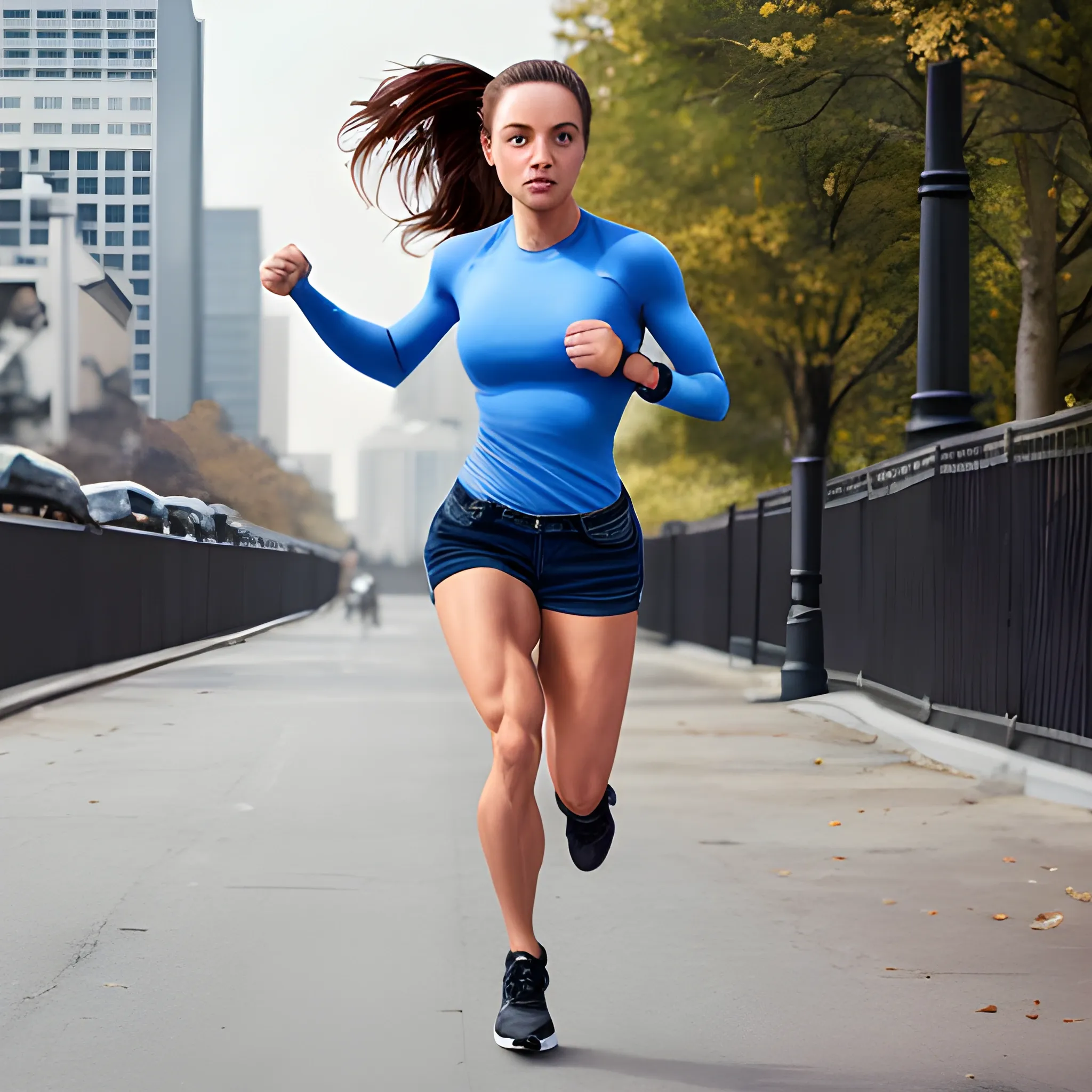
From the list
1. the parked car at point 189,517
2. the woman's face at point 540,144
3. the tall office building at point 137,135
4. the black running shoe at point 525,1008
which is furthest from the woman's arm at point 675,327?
the parked car at point 189,517

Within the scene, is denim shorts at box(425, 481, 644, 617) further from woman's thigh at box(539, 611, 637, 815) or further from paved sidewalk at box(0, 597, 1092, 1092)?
A: paved sidewalk at box(0, 597, 1092, 1092)

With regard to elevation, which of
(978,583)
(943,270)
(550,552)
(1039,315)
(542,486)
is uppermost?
(1039,315)

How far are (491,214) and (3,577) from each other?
11.0 meters

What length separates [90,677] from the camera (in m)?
17.7

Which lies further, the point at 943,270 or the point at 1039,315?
the point at 1039,315

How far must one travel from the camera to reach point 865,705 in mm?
13672

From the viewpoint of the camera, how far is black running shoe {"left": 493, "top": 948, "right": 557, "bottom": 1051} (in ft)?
14.3

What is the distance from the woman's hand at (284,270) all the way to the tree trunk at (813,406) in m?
23.0

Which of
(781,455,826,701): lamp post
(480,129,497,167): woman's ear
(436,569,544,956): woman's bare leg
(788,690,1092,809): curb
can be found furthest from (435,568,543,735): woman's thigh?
(781,455,826,701): lamp post

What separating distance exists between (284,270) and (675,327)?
99cm

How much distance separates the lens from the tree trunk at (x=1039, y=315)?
18062 millimetres

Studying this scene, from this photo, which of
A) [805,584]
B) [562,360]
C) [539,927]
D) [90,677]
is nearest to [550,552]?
[562,360]

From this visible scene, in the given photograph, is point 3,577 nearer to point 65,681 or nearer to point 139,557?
point 65,681

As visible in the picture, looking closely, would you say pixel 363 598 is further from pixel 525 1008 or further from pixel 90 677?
pixel 525 1008
